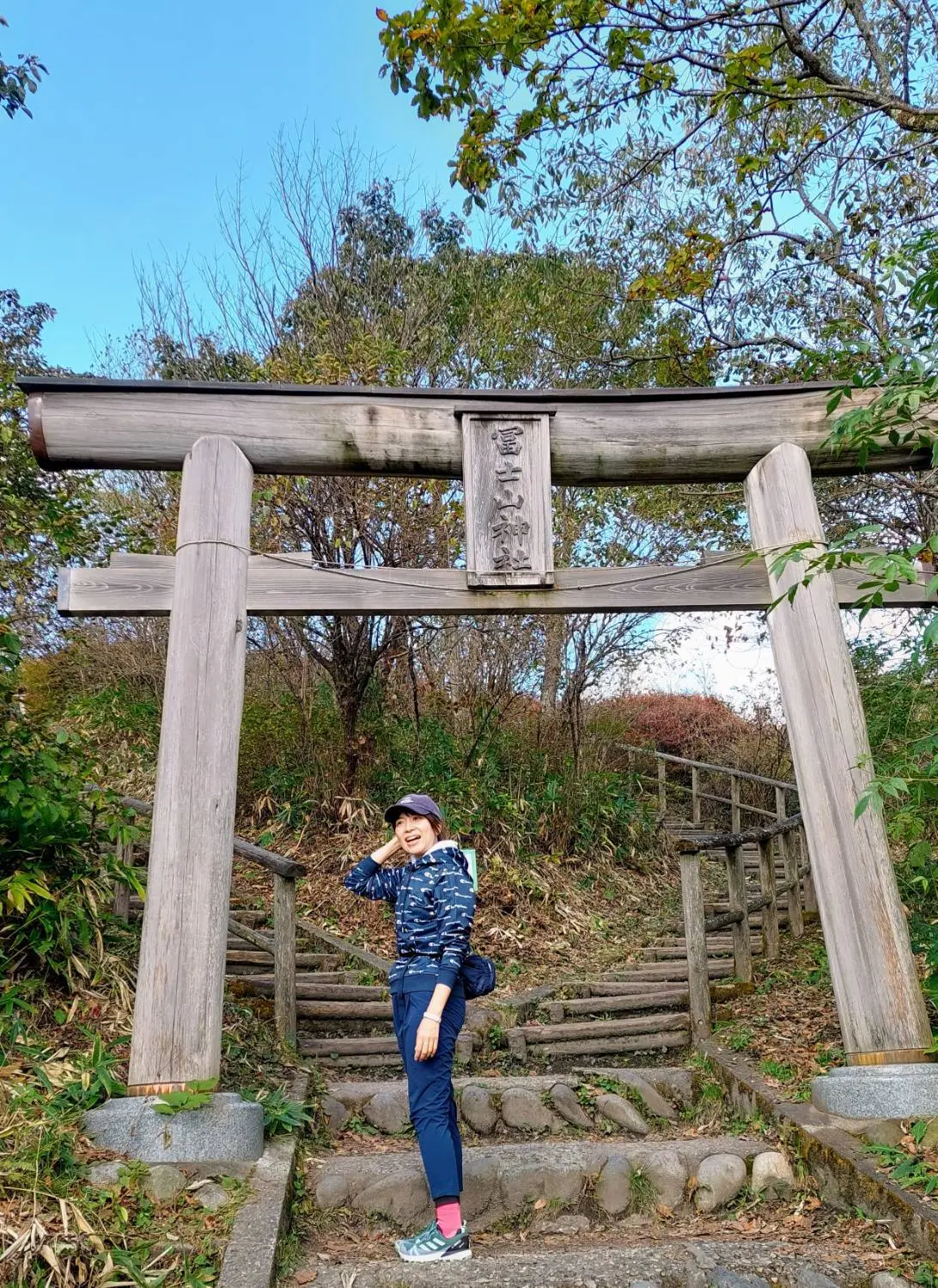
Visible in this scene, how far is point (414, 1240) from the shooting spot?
118 inches

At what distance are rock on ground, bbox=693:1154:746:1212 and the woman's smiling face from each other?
1.80 m

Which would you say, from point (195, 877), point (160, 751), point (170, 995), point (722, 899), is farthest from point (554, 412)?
point (722, 899)

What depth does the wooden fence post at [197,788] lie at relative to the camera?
11.4ft

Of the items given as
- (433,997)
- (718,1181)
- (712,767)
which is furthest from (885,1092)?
(712,767)

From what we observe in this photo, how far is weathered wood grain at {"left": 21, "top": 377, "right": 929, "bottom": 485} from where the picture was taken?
4188 millimetres

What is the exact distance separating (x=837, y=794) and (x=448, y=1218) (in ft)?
7.73

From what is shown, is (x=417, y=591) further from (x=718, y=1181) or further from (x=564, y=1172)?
(x=718, y=1181)

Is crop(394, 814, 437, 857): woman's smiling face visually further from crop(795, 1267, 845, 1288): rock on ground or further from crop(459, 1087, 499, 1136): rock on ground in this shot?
crop(459, 1087, 499, 1136): rock on ground

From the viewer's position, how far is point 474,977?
3146 millimetres

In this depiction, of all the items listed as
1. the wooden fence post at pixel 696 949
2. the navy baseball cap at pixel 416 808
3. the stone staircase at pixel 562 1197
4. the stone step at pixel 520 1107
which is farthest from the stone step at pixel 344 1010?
the navy baseball cap at pixel 416 808

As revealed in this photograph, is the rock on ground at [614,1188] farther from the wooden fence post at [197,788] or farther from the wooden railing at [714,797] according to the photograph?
the wooden railing at [714,797]

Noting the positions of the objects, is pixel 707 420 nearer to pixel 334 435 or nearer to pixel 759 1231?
pixel 334 435

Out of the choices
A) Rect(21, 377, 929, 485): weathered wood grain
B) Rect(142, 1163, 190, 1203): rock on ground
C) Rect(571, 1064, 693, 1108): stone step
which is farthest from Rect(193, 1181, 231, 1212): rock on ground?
Rect(21, 377, 929, 485): weathered wood grain

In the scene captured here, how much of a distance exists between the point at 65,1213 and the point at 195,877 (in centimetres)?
121
